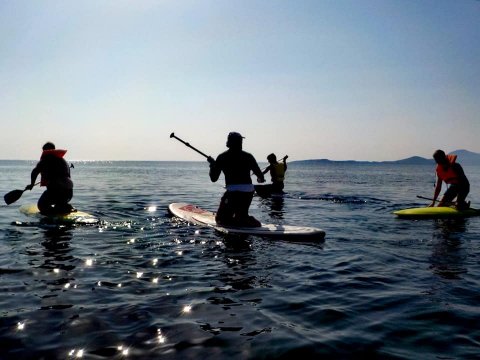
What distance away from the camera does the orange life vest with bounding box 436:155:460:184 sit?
1406cm

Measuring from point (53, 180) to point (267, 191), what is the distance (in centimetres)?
1241

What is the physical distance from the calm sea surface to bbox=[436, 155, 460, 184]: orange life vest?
15.8 ft

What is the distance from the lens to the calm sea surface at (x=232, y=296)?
12.9ft

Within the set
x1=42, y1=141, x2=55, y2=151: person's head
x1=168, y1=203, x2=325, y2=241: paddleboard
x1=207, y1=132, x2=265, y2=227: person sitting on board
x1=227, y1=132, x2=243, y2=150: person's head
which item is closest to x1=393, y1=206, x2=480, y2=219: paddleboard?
x1=168, y1=203, x2=325, y2=241: paddleboard

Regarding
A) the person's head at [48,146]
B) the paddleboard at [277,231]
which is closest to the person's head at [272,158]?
the paddleboard at [277,231]

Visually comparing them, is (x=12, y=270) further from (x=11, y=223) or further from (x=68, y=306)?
(x=11, y=223)

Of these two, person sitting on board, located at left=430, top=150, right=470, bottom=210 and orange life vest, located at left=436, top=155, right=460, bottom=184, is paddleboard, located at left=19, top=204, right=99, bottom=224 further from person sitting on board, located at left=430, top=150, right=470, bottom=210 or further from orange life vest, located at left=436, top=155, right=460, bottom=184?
orange life vest, located at left=436, top=155, right=460, bottom=184

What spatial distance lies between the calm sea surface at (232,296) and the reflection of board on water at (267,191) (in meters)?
11.6

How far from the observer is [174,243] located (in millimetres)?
8734

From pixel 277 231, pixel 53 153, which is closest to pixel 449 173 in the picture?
pixel 277 231

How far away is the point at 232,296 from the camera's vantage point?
17.7 ft

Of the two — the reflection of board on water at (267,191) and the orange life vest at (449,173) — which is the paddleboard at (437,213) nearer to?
the orange life vest at (449,173)

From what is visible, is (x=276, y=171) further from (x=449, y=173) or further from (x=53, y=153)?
(x=53, y=153)

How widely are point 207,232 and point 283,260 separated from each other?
124 inches
